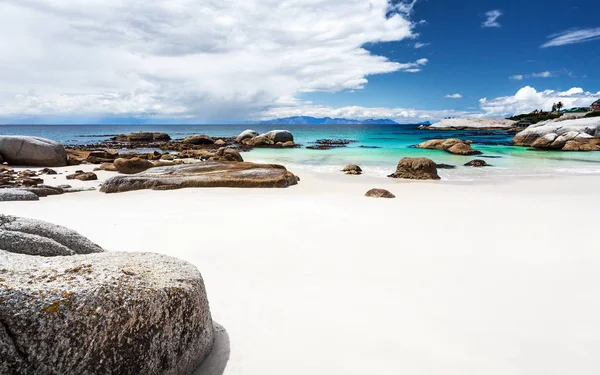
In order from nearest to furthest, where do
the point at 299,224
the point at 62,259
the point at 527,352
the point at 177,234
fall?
the point at 62,259 < the point at 527,352 < the point at 177,234 < the point at 299,224

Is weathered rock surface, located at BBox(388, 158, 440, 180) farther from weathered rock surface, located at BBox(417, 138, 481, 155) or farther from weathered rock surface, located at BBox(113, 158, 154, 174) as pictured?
weathered rock surface, located at BBox(417, 138, 481, 155)

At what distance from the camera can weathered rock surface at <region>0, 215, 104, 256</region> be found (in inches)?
129

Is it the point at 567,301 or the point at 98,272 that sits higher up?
the point at 98,272

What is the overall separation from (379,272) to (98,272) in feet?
11.0

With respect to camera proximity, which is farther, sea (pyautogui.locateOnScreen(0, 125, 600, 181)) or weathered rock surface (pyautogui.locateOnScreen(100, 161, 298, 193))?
sea (pyautogui.locateOnScreen(0, 125, 600, 181))

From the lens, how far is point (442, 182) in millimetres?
14172

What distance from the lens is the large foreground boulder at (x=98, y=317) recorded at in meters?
1.89

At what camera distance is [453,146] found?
3209cm

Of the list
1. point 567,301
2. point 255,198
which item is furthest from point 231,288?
point 255,198

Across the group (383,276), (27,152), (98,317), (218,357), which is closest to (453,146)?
(383,276)

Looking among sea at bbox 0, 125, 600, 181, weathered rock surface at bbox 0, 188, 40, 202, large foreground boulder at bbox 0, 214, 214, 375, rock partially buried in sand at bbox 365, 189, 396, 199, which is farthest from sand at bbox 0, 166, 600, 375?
sea at bbox 0, 125, 600, 181

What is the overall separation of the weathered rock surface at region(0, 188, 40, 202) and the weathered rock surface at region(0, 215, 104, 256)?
20.4 feet

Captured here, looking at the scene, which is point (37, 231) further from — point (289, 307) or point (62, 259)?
point (289, 307)

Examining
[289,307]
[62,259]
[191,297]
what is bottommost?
[289,307]
